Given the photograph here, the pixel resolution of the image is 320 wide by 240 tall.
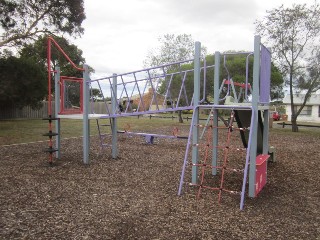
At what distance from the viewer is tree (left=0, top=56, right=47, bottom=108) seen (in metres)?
19.2

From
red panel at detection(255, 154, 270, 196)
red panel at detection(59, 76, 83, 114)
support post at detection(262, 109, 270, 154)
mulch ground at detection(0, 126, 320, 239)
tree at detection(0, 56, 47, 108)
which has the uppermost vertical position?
tree at detection(0, 56, 47, 108)

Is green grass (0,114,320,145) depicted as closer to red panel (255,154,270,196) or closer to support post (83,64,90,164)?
support post (83,64,90,164)

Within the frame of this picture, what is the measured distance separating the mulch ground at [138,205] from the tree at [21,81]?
12.8m

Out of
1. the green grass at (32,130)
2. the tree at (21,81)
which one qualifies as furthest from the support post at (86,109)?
the tree at (21,81)

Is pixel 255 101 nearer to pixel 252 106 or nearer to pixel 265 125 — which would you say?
pixel 252 106

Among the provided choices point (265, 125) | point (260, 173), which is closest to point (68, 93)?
point (265, 125)

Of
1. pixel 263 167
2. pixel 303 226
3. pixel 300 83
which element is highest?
pixel 300 83

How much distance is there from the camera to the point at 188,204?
16.0 feet

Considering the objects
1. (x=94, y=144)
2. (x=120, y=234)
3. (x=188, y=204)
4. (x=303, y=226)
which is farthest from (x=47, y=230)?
(x=94, y=144)

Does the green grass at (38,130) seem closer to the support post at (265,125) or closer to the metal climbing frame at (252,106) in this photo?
the metal climbing frame at (252,106)

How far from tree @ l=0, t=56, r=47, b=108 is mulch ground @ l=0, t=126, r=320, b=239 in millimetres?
12838

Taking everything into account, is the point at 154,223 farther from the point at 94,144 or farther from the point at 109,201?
the point at 94,144

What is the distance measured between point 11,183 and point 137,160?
3.56m

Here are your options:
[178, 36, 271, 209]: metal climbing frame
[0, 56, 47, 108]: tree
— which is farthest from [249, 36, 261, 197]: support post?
[0, 56, 47, 108]: tree
